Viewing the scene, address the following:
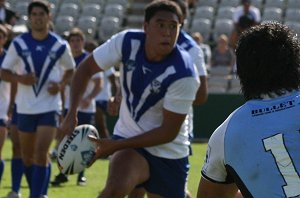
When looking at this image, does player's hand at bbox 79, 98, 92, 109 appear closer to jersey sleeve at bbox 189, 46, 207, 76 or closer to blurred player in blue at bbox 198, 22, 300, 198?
jersey sleeve at bbox 189, 46, 207, 76

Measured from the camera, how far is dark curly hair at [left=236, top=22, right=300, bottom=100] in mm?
3686

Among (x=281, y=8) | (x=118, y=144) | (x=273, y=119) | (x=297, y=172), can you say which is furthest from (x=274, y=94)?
(x=281, y=8)

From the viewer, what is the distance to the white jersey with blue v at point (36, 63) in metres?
9.62

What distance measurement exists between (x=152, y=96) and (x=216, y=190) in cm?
260

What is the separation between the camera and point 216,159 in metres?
3.87

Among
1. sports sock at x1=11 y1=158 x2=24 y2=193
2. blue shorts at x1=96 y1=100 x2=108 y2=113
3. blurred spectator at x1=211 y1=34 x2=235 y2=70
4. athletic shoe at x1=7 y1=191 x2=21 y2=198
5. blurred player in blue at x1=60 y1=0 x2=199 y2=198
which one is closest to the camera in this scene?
blurred player in blue at x1=60 y1=0 x2=199 y2=198

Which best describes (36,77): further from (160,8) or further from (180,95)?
(180,95)

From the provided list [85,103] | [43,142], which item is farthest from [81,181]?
[43,142]

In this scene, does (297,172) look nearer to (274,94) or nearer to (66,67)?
(274,94)

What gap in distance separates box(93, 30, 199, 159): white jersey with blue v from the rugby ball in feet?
1.27

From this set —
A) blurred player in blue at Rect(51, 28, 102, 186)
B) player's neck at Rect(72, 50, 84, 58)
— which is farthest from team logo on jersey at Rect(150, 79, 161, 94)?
player's neck at Rect(72, 50, 84, 58)

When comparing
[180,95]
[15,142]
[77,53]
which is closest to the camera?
[180,95]

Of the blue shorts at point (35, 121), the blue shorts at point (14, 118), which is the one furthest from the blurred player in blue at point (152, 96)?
the blue shorts at point (14, 118)

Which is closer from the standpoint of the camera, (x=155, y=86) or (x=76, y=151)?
(x=76, y=151)
